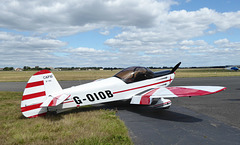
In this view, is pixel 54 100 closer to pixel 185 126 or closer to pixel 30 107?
pixel 30 107

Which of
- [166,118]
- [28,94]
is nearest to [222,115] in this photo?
[166,118]

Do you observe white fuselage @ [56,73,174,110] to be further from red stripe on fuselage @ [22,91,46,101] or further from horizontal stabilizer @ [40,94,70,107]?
red stripe on fuselage @ [22,91,46,101]

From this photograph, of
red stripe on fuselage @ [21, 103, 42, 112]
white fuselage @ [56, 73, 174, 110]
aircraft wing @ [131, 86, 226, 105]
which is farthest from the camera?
white fuselage @ [56, 73, 174, 110]

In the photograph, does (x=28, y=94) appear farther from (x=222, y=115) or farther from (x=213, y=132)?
(x=222, y=115)

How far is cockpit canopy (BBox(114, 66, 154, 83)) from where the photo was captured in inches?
316

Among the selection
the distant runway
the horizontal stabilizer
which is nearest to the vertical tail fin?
the horizontal stabilizer

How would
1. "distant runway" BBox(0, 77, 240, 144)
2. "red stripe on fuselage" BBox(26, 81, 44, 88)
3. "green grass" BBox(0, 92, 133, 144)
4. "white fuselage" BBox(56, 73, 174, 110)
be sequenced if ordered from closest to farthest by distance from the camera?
"green grass" BBox(0, 92, 133, 144) < "distant runway" BBox(0, 77, 240, 144) < "red stripe on fuselage" BBox(26, 81, 44, 88) < "white fuselage" BBox(56, 73, 174, 110)

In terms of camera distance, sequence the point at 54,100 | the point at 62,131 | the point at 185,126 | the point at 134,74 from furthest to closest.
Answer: the point at 134,74 → the point at 54,100 → the point at 185,126 → the point at 62,131

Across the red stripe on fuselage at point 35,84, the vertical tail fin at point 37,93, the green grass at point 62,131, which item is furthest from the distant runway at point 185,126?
the red stripe on fuselage at point 35,84

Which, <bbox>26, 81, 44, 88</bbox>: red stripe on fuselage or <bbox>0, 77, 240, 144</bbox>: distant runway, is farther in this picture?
<bbox>26, 81, 44, 88</bbox>: red stripe on fuselage

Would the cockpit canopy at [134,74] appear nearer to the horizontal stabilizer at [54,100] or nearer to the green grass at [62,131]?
the green grass at [62,131]

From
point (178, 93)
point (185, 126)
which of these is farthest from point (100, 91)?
point (185, 126)

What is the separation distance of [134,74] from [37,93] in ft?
14.0

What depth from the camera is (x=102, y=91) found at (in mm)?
7133
